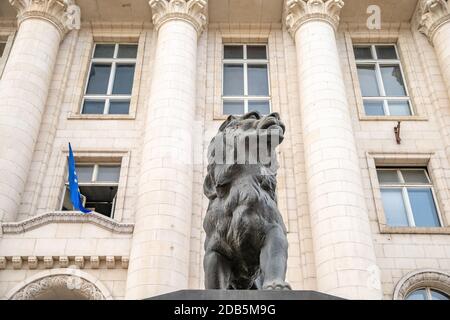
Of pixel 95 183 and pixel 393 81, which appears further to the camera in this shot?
pixel 393 81

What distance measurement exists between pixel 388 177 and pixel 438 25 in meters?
6.96

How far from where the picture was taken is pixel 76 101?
1970 cm

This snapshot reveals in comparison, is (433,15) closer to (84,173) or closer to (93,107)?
(93,107)

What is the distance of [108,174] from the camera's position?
18.1 meters

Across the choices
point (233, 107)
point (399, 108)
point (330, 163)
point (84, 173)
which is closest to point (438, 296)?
point (330, 163)

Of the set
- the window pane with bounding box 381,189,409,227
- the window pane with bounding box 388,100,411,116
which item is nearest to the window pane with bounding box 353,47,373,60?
the window pane with bounding box 388,100,411,116

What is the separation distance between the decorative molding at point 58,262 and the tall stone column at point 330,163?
581 centimetres

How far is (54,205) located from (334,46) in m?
11.5

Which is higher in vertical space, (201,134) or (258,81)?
(258,81)

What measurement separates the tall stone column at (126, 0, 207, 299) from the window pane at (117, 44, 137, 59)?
1685mm

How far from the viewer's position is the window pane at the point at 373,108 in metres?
19.8

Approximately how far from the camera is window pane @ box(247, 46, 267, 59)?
22.1 meters

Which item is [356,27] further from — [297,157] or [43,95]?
[43,95]
